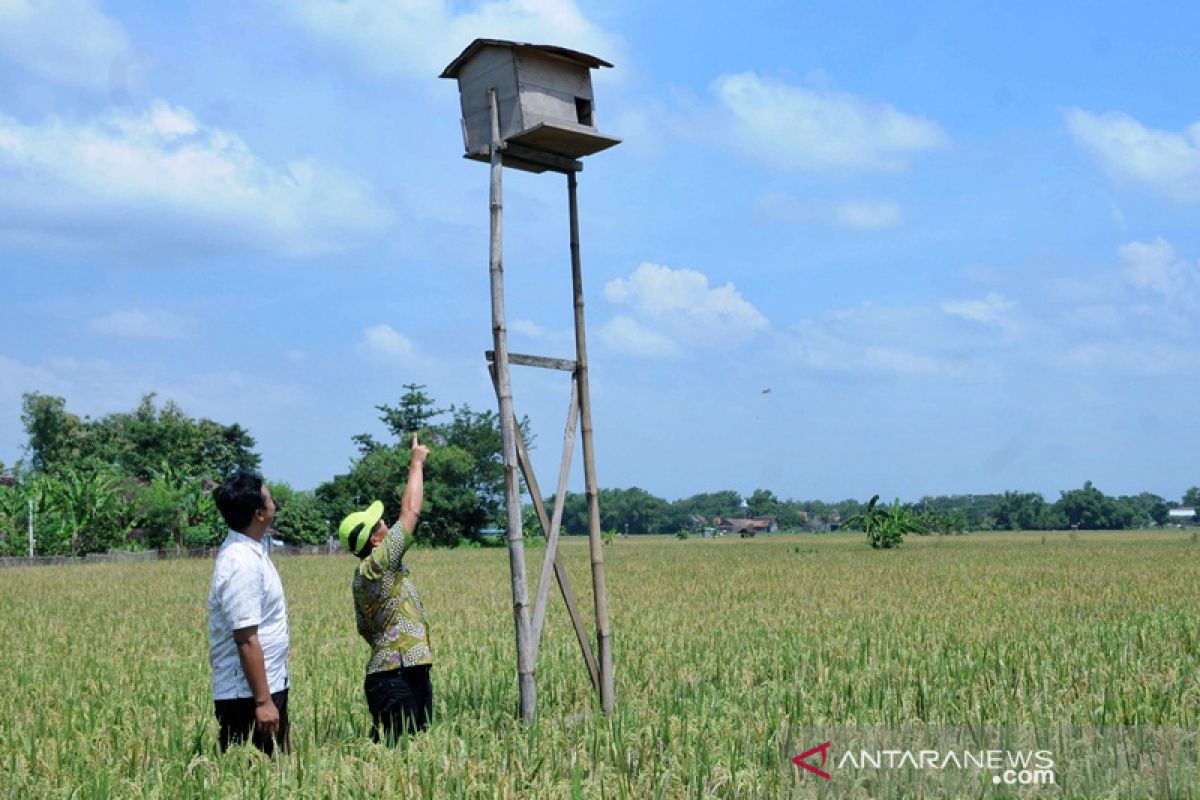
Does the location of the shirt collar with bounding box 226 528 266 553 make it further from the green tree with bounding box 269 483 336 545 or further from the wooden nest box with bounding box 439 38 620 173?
the green tree with bounding box 269 483 336 545

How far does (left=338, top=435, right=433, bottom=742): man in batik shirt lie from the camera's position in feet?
20.7

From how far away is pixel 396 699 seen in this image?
21.2 feet

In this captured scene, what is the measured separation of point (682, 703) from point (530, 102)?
4.40 meters

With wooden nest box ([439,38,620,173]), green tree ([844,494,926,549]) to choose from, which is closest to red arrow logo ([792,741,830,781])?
wooden nest box ([439,38,620,173])

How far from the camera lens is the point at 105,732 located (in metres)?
7.70

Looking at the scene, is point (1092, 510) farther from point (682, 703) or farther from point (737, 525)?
point (682, 703)

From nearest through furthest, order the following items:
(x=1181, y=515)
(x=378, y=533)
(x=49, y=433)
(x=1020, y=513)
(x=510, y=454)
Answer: (x=378, y=533) → (x=510, y=454) → (x=49, y=433) → (x=1020, y=513) → (x=1181, y=515)

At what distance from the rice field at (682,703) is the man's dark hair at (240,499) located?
126 cm

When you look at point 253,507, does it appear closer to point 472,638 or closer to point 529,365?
point 529,365

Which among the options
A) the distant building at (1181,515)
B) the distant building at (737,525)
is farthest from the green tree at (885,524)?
the distant building at (1181,515)

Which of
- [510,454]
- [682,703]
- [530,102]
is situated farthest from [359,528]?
[530,102]

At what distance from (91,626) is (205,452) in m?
62.3

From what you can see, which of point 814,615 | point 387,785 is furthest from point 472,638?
point 387,785

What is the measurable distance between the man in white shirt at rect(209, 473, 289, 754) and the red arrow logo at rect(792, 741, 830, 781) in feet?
9.62
